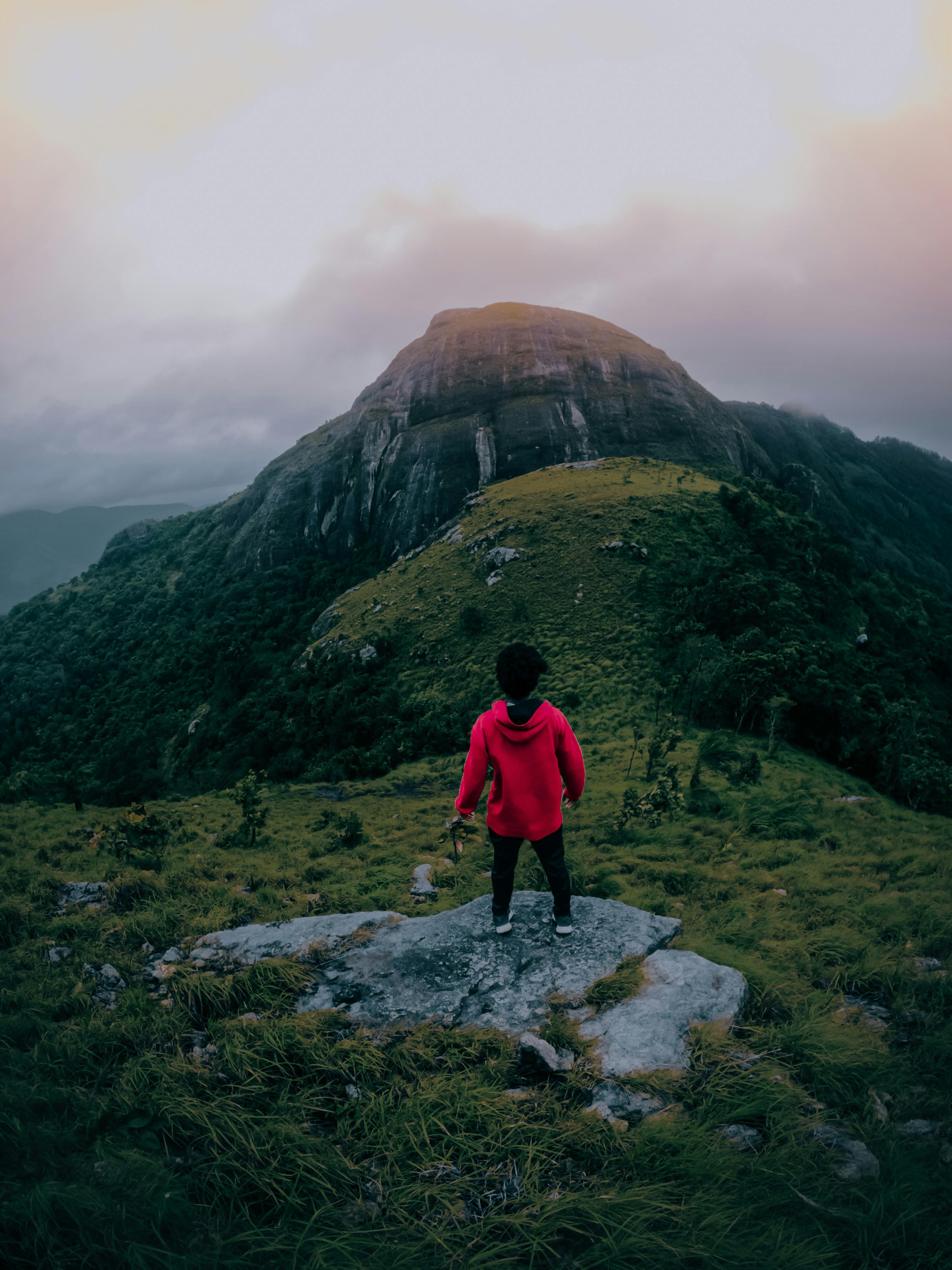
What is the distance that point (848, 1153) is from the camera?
2945mm

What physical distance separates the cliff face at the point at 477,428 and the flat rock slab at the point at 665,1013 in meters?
57.4

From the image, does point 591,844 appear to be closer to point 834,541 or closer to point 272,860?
point 272,860

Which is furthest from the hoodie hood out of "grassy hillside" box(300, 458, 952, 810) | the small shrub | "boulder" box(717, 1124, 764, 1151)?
"grassy hillside" box(300, 458, 952, 810)

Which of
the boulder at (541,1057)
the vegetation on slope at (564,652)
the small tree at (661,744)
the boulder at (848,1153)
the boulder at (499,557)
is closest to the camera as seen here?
the boulder at (848,1153)

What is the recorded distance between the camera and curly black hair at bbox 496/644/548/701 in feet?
16.2

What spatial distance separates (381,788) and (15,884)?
14212mm

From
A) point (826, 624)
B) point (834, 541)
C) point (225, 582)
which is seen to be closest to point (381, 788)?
point (826, 624)

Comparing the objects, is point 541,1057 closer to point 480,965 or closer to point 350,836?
point 480,965

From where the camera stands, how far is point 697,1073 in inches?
138

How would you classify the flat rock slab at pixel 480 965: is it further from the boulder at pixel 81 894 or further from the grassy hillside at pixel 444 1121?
the boulder at pixel 81 894

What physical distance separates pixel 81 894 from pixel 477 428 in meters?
62.5

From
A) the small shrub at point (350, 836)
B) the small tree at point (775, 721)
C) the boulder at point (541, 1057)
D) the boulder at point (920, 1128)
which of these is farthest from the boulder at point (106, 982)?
the small tree at point (775, 721)

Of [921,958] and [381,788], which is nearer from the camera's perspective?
[921,958]

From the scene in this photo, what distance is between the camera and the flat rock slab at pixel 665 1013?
3625 millimetres
